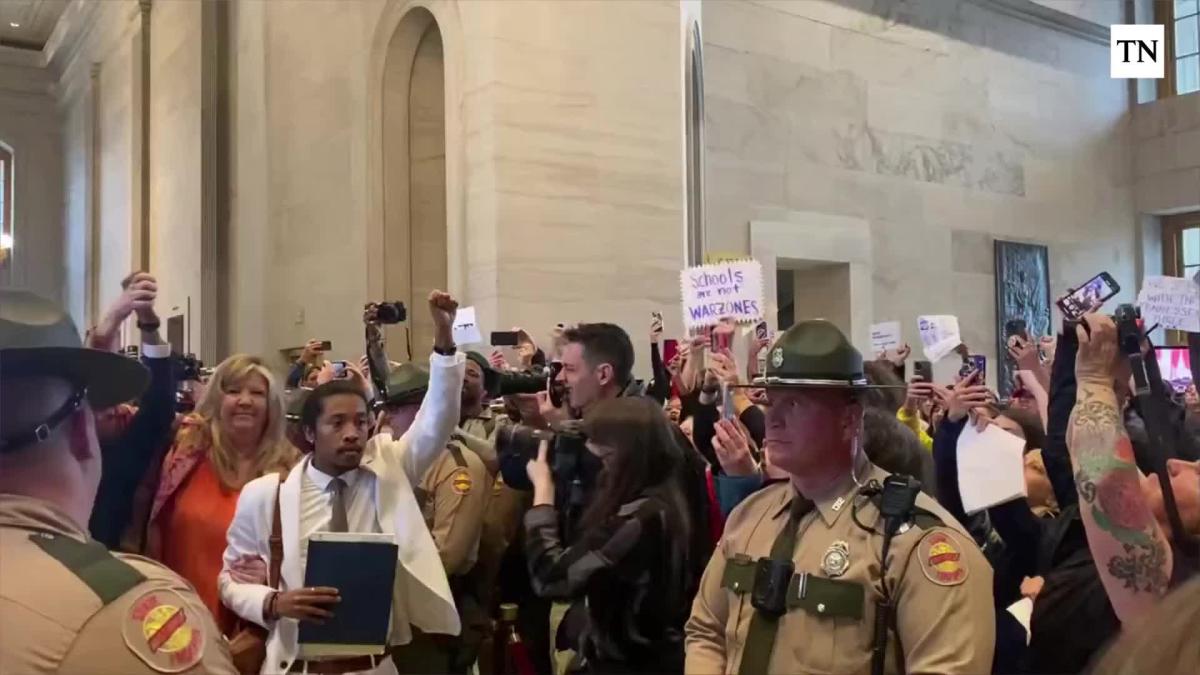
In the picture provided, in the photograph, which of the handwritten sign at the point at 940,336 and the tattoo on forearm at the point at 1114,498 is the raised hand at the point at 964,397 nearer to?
the tattoo on forearm at the point at 1114,498

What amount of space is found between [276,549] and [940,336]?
404 cm

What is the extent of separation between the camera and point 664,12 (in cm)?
837

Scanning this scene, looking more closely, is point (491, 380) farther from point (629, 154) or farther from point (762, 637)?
point (629, 154)

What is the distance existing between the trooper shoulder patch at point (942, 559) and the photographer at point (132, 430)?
95.8 inches

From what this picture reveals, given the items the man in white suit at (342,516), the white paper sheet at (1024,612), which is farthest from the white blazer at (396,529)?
the white paper sheet at (1024,612)

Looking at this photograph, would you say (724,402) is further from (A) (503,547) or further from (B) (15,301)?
(B) (15,301)

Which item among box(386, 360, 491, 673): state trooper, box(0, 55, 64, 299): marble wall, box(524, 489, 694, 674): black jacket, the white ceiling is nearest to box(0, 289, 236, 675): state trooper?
box(524, 489, 694, 674): black jacket

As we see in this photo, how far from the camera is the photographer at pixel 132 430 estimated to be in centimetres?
343

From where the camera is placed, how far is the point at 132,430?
3.61 meters

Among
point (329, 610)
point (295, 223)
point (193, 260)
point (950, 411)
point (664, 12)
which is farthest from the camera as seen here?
point (193, 260)

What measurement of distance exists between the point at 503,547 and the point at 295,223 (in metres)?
5.92

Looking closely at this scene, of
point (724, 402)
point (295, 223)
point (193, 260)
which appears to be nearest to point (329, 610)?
point (724, 402)

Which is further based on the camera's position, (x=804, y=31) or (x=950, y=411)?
(x=804, y=31)

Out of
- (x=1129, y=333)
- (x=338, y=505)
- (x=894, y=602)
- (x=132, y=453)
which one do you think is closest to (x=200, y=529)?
(x=132, y=453)
